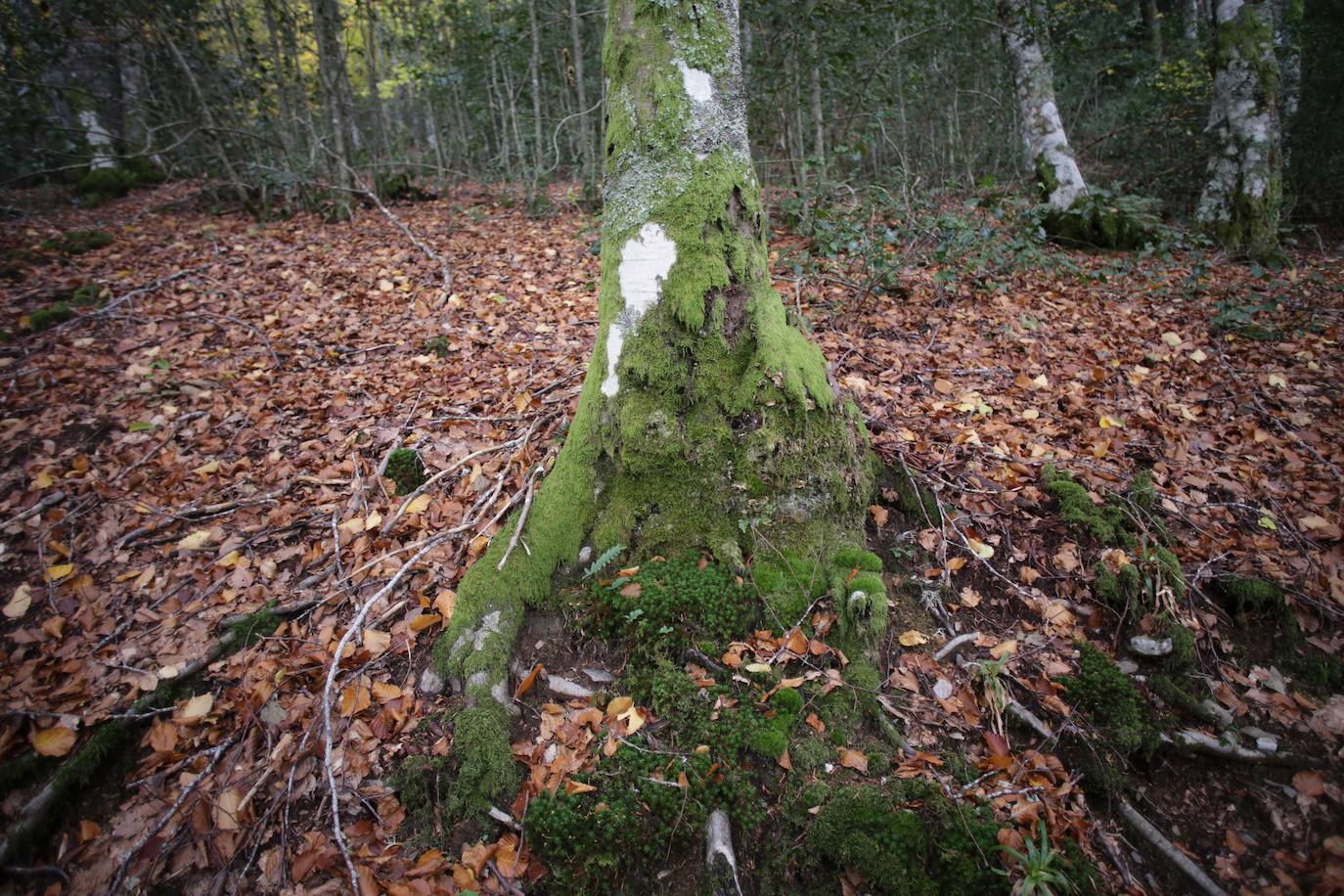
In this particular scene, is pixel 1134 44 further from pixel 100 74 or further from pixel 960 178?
pixel 100 74

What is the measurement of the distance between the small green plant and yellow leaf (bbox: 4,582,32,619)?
4.62m

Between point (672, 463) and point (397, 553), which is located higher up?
point (672, 463)

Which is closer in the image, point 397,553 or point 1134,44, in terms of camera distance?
point 397,553

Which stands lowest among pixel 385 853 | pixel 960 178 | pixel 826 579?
pixel 385 853

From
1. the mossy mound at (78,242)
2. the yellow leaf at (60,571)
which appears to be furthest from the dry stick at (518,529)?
the mossy mound at (78,242)

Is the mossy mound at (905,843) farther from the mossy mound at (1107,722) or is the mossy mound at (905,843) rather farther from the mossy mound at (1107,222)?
the mossy mound at (1107,222)

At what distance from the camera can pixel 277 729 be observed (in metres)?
→ 2.44

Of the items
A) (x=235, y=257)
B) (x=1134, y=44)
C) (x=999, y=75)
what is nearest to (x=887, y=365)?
(x=235, y=257)

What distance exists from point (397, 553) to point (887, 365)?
141 inches

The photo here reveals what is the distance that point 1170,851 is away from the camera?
197 centimetres

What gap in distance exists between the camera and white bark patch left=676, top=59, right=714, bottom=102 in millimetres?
2480

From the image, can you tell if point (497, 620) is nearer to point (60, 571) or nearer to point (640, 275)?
point (640, 275)

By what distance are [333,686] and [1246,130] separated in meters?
10.2

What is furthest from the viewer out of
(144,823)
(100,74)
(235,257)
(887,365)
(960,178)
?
(960,178)
